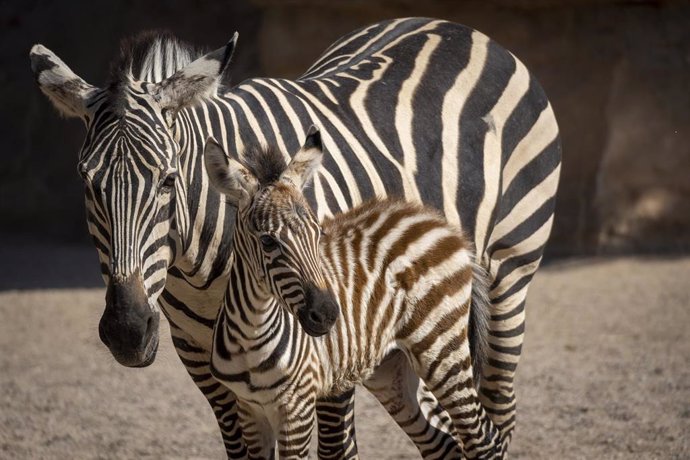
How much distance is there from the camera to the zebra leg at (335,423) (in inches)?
187

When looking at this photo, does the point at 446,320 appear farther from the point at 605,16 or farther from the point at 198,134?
the point at 605,16

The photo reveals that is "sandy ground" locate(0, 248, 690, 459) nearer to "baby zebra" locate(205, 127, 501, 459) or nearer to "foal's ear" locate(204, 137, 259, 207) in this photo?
"baby zebra" locate(205, 127, 501, 459)

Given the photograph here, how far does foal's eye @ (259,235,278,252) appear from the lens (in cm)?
378

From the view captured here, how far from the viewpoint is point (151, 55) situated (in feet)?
14.5

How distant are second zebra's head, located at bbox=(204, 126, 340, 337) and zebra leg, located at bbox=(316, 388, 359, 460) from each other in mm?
936

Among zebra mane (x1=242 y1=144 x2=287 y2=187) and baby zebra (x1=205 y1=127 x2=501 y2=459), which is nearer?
baby zebra (x1=205 y1=127 x2=501 y2=459)

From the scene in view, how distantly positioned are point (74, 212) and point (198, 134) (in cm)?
856

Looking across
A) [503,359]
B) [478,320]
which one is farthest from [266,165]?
[503,359]

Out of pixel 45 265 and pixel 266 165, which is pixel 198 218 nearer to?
pixel 266 165

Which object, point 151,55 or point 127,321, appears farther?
point 151,55

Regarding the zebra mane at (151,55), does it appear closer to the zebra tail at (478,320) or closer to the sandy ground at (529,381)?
the sandy ground at (529,381)

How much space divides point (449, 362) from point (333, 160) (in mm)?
992

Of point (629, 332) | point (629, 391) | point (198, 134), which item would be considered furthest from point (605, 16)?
point (198, 134)

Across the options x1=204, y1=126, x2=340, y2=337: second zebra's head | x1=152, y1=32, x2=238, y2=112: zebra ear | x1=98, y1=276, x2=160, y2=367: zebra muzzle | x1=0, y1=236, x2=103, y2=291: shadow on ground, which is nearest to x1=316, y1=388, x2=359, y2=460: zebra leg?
x1=204, y1=126, x2=340, y2=337: second zebra's head
